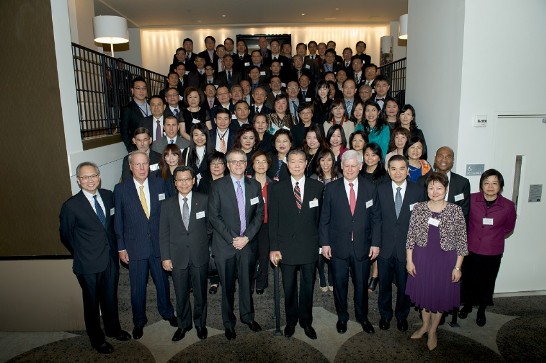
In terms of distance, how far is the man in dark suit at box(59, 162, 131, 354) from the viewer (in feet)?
10.7

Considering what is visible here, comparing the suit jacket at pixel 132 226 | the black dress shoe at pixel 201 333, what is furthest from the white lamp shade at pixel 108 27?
the black dress shoe at pixel 201 333

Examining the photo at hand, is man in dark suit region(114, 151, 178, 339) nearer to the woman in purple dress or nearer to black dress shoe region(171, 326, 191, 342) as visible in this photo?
black dress shoe region(171, 326, 191, 342)

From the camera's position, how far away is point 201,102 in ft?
18.5

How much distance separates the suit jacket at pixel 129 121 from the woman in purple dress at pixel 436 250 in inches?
159

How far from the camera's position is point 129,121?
536cm

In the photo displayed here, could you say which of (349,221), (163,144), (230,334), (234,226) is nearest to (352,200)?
(349,221)

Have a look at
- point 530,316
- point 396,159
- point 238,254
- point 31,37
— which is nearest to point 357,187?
point 396,159

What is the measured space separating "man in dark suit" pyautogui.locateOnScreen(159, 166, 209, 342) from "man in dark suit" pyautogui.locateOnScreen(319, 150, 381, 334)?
115 cm

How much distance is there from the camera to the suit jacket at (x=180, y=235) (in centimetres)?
336

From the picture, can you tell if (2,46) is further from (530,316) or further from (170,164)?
(530,316)

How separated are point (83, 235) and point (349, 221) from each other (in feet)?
8.02

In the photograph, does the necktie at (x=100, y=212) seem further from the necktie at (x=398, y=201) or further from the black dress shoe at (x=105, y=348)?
the necktie at (x=398, y=201)

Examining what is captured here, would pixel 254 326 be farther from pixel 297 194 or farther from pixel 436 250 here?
pixel 436 250

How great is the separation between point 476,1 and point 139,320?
5.03 meters
